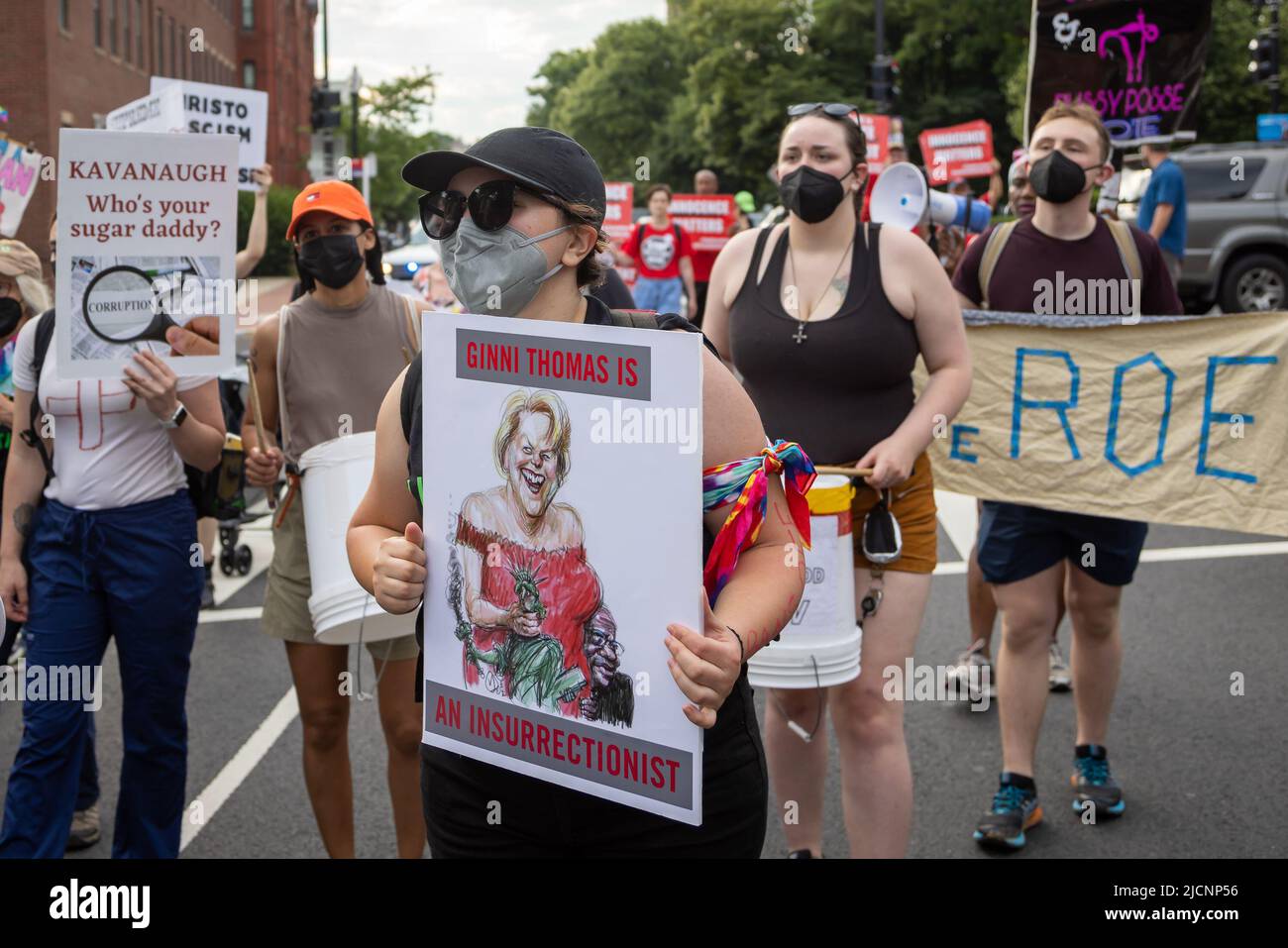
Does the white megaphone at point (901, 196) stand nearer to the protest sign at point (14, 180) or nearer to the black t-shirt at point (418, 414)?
the protest sign at point (14, 180)

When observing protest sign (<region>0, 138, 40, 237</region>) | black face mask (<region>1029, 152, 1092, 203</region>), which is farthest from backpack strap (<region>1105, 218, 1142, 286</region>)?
protest sign (<region>0, 138, 40, 237</region>)

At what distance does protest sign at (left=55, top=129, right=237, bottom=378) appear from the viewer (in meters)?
3.64

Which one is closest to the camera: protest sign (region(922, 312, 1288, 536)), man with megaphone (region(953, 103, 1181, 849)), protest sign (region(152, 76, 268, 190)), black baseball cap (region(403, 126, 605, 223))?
black baseball cap (region(403, 126, 605, 223))

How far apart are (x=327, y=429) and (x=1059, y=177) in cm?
248

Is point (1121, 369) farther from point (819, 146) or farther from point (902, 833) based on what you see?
point (902, 833)

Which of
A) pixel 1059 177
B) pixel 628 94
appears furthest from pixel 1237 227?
pixel 628 94

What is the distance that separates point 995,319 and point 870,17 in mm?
51757

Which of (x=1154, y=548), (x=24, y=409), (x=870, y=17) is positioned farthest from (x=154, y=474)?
(x=870, y=17)

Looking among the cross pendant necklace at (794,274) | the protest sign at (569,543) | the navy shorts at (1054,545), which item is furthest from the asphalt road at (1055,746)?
the protest sign at (569,543)

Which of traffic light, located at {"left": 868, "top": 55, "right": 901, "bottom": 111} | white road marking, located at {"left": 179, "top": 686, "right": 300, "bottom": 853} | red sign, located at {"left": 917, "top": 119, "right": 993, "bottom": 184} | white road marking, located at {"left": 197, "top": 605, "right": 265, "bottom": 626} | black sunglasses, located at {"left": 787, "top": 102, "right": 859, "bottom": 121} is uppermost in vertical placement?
traffic light, located at {"left": 868, "top": 55, "right": 901, "bottom": 111}

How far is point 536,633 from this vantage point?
220 centimetres

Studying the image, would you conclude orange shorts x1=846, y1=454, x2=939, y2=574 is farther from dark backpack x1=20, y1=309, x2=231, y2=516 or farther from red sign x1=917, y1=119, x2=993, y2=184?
red sign x1=917, y1=119, x2=993, y2=184

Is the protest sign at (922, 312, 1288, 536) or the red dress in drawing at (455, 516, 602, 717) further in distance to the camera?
the protest sign at (922, 312, 1288, 536)

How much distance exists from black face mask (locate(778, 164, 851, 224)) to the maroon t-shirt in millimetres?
1168
